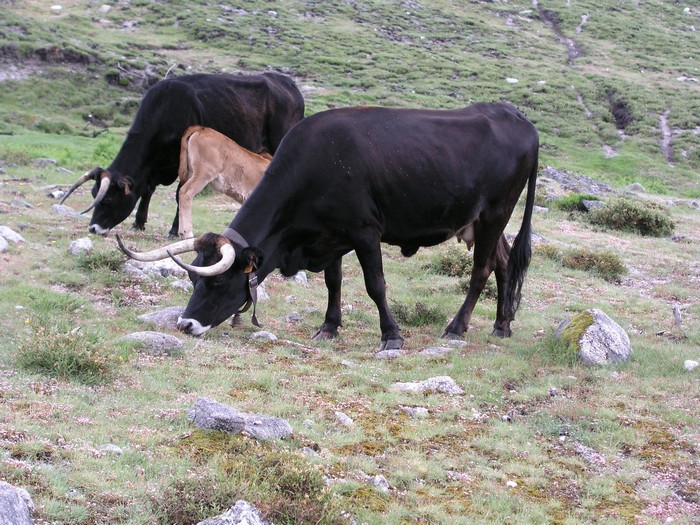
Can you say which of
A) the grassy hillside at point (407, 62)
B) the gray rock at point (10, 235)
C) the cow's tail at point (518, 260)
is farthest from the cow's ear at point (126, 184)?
the grassy hillside at point (407, 62)

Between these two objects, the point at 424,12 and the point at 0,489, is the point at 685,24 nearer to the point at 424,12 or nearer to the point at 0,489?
the point at 424,12

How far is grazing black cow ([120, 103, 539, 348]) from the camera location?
983cm

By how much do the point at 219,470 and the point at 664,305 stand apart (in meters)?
10.6

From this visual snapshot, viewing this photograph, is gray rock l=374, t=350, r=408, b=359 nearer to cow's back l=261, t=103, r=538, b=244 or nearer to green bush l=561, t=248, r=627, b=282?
cow's back l=261, t=103, r=538, b=244

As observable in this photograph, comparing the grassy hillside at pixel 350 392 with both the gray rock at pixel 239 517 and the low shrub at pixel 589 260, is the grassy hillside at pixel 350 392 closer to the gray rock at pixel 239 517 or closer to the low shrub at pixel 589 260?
the low shrub at pixel 589 260

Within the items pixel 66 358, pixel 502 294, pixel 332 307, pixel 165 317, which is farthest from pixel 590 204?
pixel 66 358

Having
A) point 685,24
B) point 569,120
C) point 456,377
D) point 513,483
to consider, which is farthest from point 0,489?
point 685,24

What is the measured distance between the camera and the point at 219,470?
19.3 ft

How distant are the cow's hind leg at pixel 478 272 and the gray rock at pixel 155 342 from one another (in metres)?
4.07

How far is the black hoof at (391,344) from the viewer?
1065 centimetres


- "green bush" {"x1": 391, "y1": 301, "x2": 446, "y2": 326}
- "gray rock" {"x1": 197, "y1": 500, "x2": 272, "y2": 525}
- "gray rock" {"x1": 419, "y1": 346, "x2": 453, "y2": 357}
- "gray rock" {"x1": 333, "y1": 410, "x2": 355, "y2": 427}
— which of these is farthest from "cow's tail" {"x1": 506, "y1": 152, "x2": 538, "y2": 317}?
"gray rock" {"x1": 197, "y1": 500, "x2": 272, "y2": 525}

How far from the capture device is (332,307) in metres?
11.3

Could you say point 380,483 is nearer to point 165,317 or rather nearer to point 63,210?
point 165,317

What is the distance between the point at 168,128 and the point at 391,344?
22.9ft
